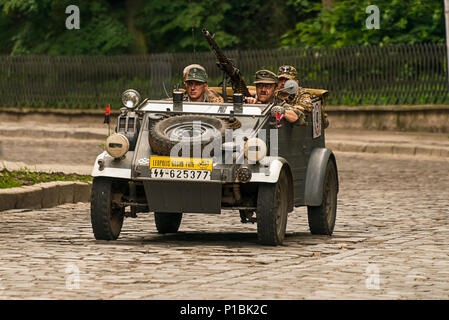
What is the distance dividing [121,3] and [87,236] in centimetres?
2887

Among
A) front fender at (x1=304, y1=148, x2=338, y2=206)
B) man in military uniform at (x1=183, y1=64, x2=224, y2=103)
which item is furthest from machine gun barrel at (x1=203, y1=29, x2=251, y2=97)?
front fender at (x1=304, y1=148, x2=338, y2=206)

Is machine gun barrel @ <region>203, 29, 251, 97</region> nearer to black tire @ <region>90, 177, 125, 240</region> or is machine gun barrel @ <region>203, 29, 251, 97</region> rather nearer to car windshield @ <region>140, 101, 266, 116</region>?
car windshield @ <region>140, 101, 266, 116</region>

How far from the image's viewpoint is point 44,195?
49.0 ft

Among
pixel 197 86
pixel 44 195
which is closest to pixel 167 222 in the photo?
pixel 197 86

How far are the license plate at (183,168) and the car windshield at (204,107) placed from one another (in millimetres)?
906

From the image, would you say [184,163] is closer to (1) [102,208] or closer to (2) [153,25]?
(1) [102,208]

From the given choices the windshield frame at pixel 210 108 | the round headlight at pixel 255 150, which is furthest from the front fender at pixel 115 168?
the round headlight at pixel 255 150

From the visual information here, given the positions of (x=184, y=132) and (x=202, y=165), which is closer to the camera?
(x=202, y=165)

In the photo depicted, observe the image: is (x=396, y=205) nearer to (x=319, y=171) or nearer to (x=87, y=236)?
(x=319, y=171)

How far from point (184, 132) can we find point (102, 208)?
0.96 metres

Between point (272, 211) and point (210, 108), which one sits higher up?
point (210, 108)

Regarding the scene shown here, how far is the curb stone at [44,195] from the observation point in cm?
1427

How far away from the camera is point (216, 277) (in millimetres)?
8992

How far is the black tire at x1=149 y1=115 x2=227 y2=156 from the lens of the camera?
10.8 m
